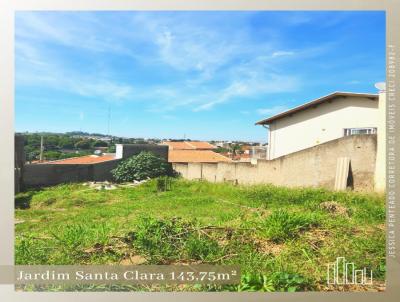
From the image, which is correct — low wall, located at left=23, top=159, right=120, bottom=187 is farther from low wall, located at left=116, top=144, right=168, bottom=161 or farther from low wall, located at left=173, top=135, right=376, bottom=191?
low wall, located at left=173, top=135, right=376, bottom=191

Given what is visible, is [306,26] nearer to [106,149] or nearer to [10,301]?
[106,149]

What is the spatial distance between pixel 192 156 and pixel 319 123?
136 centimetres

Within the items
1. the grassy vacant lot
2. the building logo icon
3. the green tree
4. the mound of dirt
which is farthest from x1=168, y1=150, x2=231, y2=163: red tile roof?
the building logo icon

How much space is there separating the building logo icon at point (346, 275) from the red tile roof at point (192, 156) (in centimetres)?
135

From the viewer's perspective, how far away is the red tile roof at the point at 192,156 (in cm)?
337

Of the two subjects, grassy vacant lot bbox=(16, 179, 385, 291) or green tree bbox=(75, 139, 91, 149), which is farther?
green tree bbox=(75, 139, 91, 149)

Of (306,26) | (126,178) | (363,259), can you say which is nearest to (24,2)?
(126,178)

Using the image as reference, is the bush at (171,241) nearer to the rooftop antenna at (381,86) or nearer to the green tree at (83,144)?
the green tree at (83,144)

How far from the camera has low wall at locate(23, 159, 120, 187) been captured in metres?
3.30

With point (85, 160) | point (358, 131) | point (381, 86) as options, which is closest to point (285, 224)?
point (358, 131)

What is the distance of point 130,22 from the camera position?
302 centimetres

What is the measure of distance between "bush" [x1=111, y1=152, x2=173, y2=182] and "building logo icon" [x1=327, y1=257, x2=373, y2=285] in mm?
1612

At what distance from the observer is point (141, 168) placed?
3480mm

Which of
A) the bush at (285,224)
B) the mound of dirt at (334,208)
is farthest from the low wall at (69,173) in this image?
the mound of dirt at (334,208)
